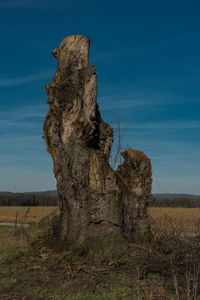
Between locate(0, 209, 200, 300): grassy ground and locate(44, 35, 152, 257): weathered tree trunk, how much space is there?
0.57 m

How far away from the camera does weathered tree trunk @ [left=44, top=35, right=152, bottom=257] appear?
28.0 feet

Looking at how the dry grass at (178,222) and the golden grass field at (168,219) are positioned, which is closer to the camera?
the dry grass at (178,222)

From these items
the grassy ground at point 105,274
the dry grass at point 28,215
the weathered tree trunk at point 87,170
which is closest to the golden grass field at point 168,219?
the dry grass at point 28,215

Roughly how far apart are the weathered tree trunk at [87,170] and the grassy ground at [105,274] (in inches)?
22.6

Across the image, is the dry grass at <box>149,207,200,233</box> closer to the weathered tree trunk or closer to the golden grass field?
the golden grass field

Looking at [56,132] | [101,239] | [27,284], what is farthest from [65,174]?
[27,284]

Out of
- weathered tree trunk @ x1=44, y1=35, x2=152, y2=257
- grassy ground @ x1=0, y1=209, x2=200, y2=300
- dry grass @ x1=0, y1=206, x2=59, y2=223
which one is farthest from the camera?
dry grass @ x1=0, y1=206, x2=59, y2=223

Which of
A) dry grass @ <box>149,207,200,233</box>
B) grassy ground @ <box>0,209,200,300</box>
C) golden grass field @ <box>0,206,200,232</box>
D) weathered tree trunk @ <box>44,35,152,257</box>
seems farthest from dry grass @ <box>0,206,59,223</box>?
grassy ground @ <box>0,209,200,300</box>

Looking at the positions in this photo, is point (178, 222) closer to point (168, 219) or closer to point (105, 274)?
point (168, 219)

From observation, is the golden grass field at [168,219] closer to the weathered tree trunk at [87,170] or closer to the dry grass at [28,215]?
the dry grass at [28,215]

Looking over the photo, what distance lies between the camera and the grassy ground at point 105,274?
5.83 m

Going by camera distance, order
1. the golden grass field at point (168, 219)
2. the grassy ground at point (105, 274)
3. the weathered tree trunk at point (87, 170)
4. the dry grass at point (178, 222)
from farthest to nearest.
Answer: the golden grass field at point (168, 219), the dry grass at point (178, 222), the weathered tree trunk at point (87, 170), the grassy ground at point (105, 274)

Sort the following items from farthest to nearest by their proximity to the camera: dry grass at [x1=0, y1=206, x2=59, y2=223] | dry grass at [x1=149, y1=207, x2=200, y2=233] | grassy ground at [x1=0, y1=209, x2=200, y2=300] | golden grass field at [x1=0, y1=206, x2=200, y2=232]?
dry grass at [x1=0, y1=206, x2=59, y2=223] < golden grass field at [x1=0, y1=206, x2=200, y2=232] < dry grass at [x1=149, y1=207, x2=200, y2=233] < grassy ground at [x1=0, y1=209, x2=200, y2=300]

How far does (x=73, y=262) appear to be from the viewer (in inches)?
313
